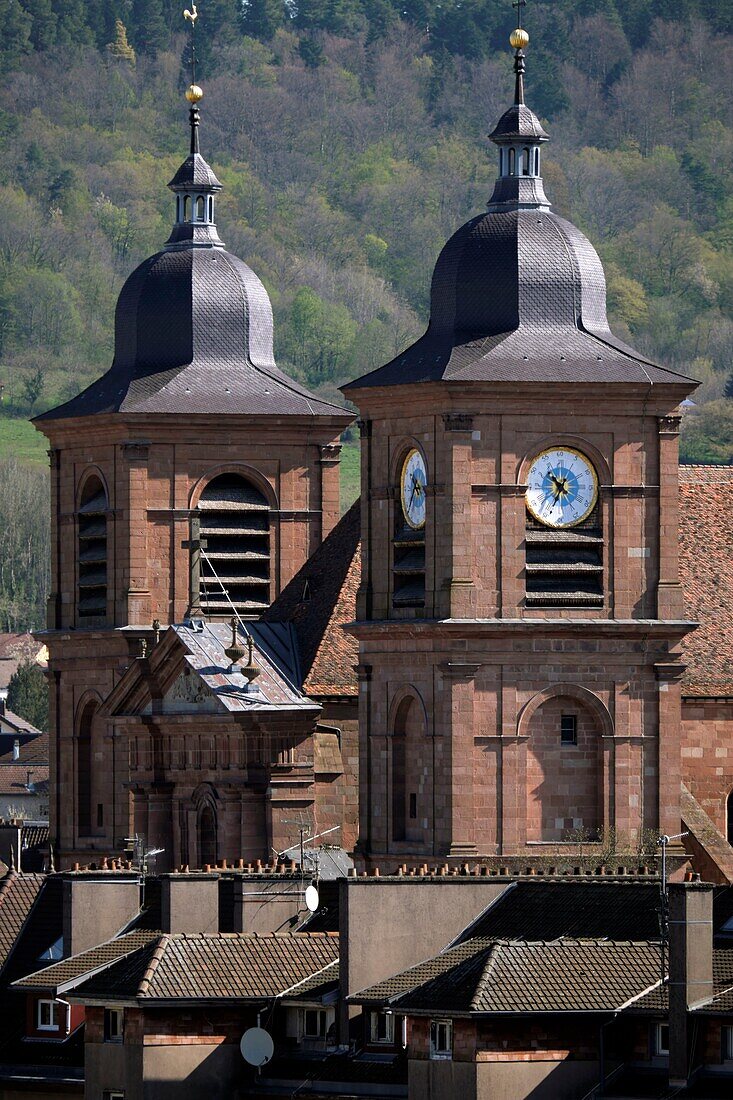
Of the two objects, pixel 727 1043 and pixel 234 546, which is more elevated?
pixel 234 546

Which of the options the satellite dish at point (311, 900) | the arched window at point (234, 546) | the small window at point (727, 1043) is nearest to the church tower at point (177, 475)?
the arched window at point (234, 546)

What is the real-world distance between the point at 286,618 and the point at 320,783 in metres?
5.24

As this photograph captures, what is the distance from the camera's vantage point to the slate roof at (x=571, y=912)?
233 ft

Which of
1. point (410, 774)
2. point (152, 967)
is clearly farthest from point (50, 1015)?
point (410, 774)

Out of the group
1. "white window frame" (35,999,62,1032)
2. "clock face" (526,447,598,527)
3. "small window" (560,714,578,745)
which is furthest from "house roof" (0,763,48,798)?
"white window frame" (35,999,62,1032)

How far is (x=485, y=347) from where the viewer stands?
308 ft

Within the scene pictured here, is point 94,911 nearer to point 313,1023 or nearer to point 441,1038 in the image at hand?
point 313,1023

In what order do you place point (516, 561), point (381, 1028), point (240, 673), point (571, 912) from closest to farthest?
point (381, 1028)
point (571, 912)
point (516, 561)
point (240, 673)

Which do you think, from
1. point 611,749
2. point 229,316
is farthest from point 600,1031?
point 229,316

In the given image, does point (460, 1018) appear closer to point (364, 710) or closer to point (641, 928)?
point (641, 928)

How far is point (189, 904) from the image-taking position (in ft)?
245

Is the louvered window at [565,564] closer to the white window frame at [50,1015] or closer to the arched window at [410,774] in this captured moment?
the arched window at [410,774]

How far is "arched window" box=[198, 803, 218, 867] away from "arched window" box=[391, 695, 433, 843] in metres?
5.63

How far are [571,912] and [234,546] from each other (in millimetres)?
33793
